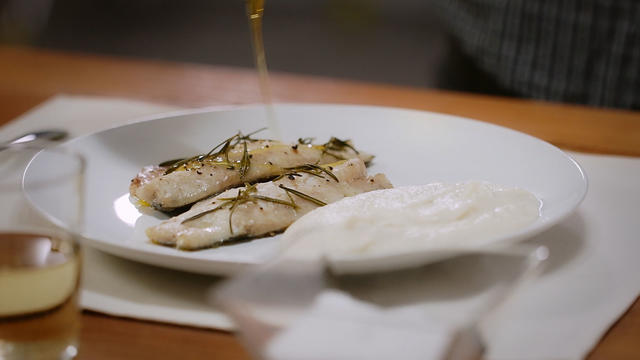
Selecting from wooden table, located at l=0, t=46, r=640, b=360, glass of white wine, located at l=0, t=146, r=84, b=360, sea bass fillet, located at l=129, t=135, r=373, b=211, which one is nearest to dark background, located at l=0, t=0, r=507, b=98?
wooden table, located at l=0, t=46, r=640, b=360

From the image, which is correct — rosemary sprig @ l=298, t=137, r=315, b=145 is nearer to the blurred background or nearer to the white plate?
the white plate

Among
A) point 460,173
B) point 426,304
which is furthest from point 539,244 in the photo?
point 426,304

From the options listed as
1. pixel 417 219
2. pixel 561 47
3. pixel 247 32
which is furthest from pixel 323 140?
pixel 247 32

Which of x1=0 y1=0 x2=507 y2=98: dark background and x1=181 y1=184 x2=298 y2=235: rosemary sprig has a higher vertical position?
x1=181 y1=184 x2=298 y2=235: rosemary sprig

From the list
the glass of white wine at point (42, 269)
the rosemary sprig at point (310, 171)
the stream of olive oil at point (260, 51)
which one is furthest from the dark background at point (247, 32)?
the glass of white wine at point (42, 269)

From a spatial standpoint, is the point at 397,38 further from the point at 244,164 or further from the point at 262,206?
the point at 262,206

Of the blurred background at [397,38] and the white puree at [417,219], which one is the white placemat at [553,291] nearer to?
the white puree at [417,219]
